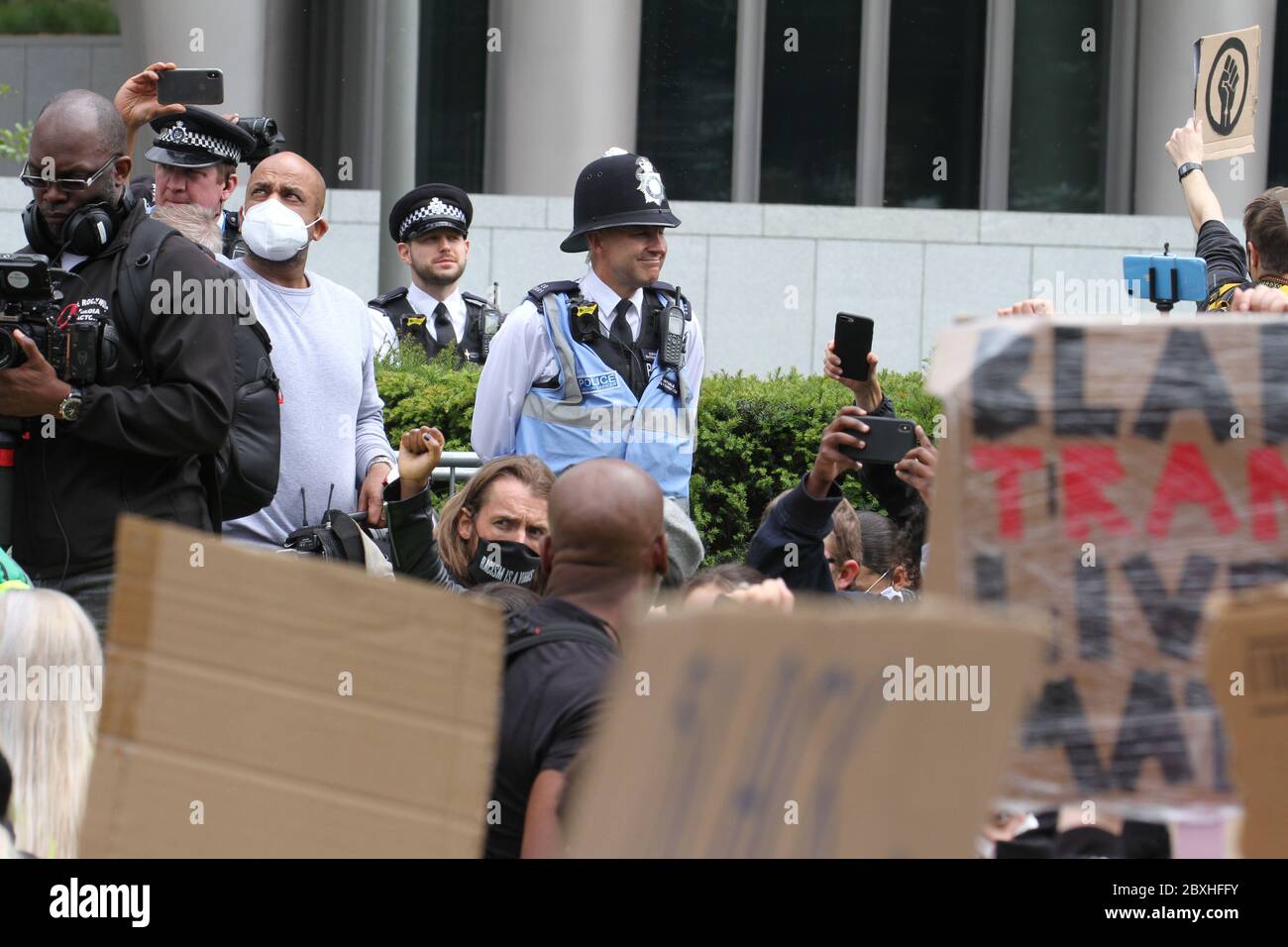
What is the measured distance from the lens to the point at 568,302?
5.51 metres

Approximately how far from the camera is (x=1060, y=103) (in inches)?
641

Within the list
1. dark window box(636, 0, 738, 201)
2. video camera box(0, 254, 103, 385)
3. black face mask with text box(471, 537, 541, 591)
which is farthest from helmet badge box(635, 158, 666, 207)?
dark window box(636, 0, 738, 201)

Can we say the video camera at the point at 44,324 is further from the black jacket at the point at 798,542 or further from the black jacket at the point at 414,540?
the black jacket at the point at 798,542

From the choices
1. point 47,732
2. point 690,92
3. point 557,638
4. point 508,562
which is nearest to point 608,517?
point 557,638

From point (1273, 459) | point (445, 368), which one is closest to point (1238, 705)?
point (1273, 459)

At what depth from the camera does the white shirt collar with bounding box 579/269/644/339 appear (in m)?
5.53

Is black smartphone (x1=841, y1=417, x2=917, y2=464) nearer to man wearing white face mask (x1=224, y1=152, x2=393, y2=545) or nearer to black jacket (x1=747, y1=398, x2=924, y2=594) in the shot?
black jacket (x1=747, y1=398, x2=924, y2=594)

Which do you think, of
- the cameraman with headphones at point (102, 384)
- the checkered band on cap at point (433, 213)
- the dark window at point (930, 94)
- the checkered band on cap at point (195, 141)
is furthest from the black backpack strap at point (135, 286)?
the dark window at point (930, 94)

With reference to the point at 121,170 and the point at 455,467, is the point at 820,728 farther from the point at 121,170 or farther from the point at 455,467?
the point at 455,467

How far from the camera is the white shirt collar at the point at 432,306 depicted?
26.3 feet

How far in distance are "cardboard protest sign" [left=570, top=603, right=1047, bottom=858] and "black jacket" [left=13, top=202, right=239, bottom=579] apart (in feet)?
8.41

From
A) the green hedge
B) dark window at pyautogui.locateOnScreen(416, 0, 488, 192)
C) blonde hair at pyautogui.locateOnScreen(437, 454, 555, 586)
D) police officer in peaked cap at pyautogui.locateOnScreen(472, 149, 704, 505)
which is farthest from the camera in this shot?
dark window at pyautogui.locateOnScreen(416, 0, 488, 192)

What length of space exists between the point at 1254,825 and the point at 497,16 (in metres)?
12.1

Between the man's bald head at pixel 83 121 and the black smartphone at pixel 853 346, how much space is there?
197cm
